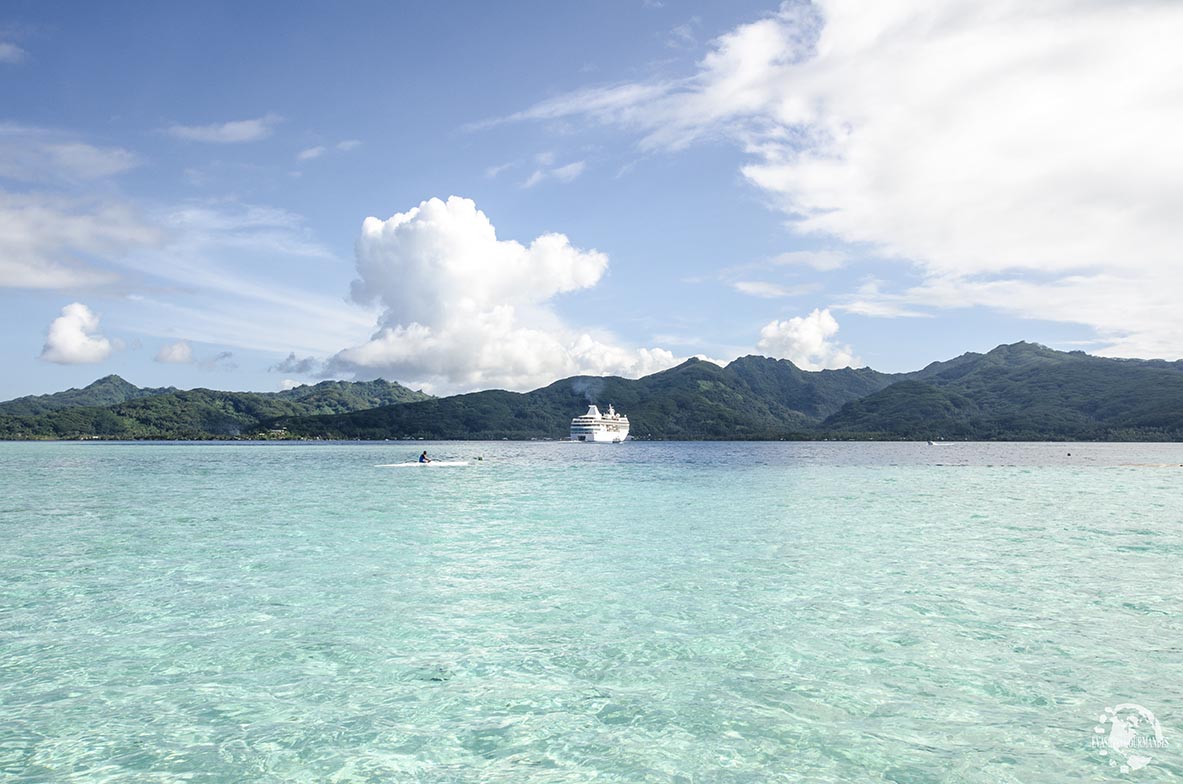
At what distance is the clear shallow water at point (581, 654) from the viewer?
34.6 feet

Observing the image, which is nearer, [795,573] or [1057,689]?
[1057,689]

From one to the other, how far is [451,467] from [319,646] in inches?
3985

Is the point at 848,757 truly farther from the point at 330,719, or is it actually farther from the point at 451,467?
the point at 451,467

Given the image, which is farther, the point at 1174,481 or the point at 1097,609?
the point at 1174,481

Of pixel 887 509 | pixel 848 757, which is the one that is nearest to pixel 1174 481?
pixel 887 509

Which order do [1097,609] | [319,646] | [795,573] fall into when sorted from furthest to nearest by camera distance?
→ [795,573]
[1097,609]
[319,646]

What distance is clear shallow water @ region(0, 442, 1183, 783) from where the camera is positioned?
10.5 m

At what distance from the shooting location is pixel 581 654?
1585 centimetres

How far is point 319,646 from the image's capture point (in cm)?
1636

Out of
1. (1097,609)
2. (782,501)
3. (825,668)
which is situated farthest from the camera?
(782,501)

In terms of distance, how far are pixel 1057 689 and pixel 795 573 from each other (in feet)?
39.8

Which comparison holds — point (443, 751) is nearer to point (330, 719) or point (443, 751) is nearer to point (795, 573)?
point (330, 719)

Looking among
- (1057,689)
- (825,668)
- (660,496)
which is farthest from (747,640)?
(660,496)

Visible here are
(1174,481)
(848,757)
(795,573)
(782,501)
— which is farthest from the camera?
(1174,481)
